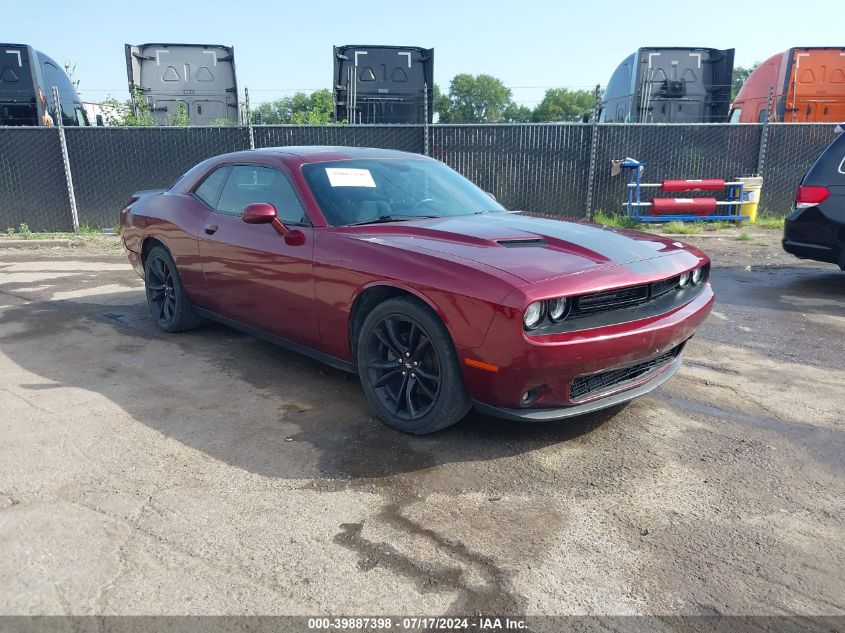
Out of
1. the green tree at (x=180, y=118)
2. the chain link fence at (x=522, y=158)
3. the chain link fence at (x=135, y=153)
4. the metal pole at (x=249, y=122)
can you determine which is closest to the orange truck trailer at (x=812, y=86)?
the chain link fence at (x=522, y=158)

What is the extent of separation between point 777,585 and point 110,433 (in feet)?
10.6

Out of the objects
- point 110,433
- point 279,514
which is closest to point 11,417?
point 110,433

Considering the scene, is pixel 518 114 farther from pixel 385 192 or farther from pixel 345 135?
pixel 385 192

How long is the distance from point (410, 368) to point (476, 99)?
11669 centimetres

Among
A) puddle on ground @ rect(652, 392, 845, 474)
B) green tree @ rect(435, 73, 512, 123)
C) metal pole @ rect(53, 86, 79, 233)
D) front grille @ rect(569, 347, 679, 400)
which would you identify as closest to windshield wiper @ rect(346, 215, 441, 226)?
front grille @ rect(569, 347, 679, 400)

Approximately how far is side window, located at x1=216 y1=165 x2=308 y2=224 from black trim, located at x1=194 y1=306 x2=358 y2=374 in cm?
80

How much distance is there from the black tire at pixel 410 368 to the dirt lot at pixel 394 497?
16 cm

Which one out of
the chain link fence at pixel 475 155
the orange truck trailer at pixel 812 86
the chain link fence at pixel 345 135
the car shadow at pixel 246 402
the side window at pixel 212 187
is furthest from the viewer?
the orange truck trailer at pixel 812 86

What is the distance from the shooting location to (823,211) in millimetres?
6562

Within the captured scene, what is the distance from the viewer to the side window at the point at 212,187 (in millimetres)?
4914

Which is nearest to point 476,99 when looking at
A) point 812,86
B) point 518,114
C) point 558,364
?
point 518,114

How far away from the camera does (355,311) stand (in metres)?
3.68

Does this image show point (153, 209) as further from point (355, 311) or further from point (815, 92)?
point (815, 92)

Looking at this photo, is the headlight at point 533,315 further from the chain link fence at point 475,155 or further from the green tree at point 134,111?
the green tree at point 134,111
